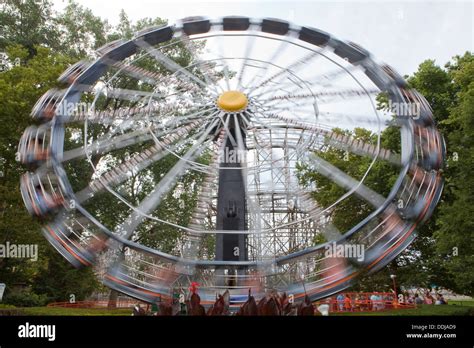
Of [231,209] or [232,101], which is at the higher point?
[232,101]

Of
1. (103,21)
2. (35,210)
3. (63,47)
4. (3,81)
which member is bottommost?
(35,210)

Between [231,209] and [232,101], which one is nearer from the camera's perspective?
[231,209]

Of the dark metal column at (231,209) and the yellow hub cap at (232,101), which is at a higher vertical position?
the yellow hub cap at (232,101)

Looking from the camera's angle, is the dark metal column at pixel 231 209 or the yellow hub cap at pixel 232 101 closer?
the dark metal column at pixel 231 209

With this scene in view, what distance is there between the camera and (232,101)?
9.88 metres

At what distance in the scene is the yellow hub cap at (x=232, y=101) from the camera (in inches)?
387

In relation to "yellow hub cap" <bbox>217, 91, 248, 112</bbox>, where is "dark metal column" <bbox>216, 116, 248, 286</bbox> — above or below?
below

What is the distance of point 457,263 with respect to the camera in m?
9.88

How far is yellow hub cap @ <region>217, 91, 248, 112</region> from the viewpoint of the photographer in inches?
387

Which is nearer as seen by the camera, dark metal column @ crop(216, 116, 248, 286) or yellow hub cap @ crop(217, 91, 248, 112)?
dark metal column @ crop(216, 116, 248, 286)
